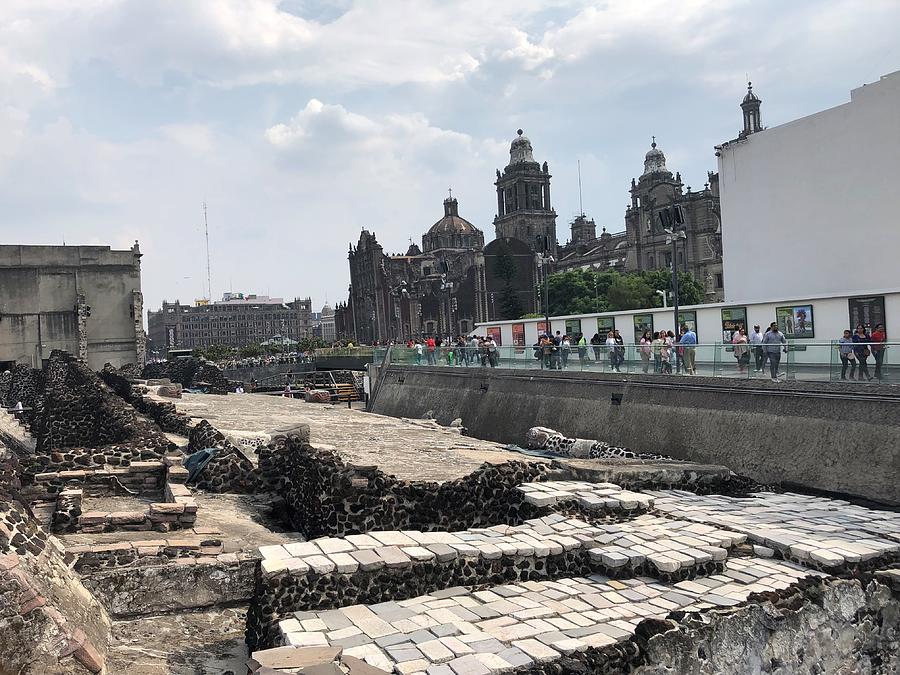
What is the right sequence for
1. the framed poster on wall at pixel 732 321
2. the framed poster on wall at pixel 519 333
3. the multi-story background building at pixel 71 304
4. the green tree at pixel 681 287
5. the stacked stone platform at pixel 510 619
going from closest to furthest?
the stacked stone platform at pixel 510 619 → the framed poster on wall at pixel 732 321 → the framed poster on wall at pixel 519 333 → the multi-story background building at pixel 71 304 → the green tree at pixel 681 287

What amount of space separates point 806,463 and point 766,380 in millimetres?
2075

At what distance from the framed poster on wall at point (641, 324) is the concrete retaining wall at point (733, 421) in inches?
113

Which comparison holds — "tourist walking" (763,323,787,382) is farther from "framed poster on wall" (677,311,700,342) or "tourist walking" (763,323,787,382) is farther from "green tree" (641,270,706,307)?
"green tree" (641,270,706,307)

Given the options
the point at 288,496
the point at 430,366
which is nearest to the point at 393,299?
the point at 430,366

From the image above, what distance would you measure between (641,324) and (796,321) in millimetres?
5353

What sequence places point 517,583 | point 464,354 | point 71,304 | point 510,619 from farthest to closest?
point 71,304, point 464,354, point 517,583, point 510,619

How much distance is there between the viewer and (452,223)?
378ft

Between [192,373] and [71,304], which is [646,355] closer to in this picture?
[192,373]

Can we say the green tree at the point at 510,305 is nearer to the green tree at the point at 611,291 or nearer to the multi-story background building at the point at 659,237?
the green tree at the point at 611,291

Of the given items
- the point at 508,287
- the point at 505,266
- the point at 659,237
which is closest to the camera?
the point at 508,287

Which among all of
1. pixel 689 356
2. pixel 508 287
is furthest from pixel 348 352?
pixel 689 356

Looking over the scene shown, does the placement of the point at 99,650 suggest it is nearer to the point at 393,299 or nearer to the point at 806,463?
the point at 806,463

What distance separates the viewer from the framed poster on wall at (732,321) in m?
19.6

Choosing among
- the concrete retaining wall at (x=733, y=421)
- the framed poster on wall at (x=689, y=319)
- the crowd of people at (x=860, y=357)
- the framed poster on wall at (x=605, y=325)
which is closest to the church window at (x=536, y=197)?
the framed poster on wall at (x=605, y=325)
